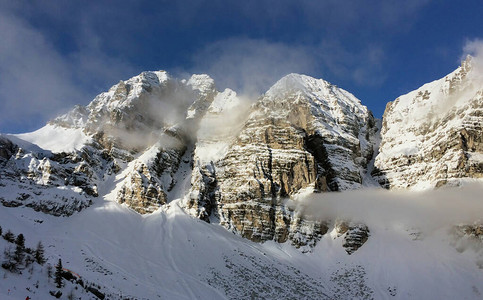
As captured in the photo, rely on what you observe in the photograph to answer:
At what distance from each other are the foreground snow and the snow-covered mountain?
16.4 inches

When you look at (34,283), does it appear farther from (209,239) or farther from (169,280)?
(209,239)

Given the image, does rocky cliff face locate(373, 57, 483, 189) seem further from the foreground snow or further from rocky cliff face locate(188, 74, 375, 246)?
the foreground snow

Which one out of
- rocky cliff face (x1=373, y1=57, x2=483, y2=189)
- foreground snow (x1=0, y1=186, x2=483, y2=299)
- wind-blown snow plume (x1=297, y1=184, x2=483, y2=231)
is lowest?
foreground snow (x1=0, y1=186, x2=483, y2=299)

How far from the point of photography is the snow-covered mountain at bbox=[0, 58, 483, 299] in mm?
78750

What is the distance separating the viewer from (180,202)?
4252 inches

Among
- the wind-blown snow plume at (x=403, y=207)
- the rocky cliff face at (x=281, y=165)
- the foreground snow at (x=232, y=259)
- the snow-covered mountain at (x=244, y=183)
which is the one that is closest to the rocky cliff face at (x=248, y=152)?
the rocky cliff face at (x=281, y=165)

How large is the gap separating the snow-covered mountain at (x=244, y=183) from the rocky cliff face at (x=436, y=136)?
17.0 inches

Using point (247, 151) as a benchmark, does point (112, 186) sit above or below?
below

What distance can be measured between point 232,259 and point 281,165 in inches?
1567

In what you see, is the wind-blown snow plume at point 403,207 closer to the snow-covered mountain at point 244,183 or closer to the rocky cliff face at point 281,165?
the snow-covered mountain at point 244,183

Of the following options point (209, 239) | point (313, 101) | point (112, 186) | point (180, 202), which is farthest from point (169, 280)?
point (313, 101)

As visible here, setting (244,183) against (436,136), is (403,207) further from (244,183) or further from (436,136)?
(244,183)

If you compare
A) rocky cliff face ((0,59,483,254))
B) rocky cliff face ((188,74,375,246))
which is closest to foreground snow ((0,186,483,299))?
rocky cliff face ((0,59,483,254))

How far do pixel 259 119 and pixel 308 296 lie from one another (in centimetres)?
6760
